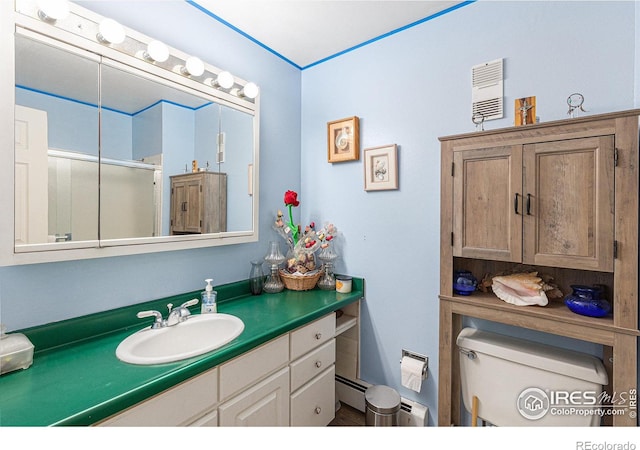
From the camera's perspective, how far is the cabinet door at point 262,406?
1.08 meters

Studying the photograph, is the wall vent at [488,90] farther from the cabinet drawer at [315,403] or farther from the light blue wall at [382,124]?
the cabinet drawer at [315,403]

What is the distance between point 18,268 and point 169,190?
0.59m

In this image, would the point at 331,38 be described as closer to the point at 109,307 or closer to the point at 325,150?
the point at 325,150

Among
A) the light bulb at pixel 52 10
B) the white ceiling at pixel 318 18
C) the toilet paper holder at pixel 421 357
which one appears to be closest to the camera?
the light bulb at pixel 52 10

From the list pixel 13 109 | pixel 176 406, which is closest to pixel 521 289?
pixel 176 406

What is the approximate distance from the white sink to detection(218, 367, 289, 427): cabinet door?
0.83 ft

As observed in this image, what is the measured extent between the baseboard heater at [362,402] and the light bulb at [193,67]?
2033 millimetres

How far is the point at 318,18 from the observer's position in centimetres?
158

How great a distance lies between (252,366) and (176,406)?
306 mm

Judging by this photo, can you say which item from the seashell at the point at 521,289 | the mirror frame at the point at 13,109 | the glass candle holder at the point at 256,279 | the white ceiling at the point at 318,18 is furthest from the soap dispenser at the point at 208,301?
the white ceiling at the point at 318,18

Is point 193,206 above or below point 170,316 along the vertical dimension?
above

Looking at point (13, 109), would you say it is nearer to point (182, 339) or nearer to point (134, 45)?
point (134, 45)

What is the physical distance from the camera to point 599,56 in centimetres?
116

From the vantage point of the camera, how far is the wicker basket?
1790 mm
